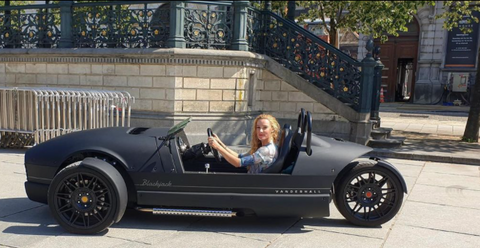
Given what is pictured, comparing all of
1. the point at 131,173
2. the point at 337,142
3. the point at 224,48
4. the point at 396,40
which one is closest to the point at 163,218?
the point at 131,173

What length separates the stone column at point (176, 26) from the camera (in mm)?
10344

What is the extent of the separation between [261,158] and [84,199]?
6.20ft

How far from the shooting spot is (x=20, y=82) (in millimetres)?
11992

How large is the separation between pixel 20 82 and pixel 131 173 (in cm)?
922

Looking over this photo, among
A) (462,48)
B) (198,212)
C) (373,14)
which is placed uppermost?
(373,14)

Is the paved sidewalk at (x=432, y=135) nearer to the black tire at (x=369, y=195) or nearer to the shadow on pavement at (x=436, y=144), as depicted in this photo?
the shadow on pavement at (x=436, y=144)

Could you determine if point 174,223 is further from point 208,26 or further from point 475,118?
point 475,118

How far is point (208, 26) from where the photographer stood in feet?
35.6

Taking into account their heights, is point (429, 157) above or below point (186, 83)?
below

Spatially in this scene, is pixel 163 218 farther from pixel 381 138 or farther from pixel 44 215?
pixel 381 138

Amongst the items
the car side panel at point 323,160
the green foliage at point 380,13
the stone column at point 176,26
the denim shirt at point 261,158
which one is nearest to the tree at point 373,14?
the green foliage at point 380,13

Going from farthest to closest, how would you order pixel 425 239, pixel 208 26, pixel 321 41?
pixel 321 41 < pixel 208 26 < pixel 425 239

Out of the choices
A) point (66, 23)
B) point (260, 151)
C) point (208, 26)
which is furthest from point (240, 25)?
point (260, 151)

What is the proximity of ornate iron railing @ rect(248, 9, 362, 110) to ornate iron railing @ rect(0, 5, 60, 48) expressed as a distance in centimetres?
543
